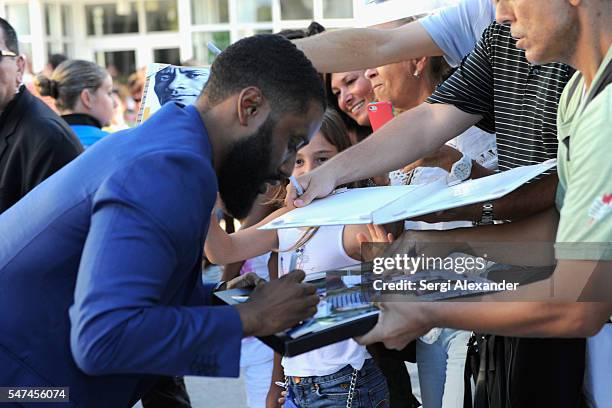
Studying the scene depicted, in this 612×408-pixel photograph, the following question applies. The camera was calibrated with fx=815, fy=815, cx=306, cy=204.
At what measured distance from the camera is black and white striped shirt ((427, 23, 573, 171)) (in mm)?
→ 2316

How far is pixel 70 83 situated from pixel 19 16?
11572 millimetres

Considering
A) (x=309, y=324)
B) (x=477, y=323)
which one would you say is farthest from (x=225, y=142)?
(x=477, y=323)

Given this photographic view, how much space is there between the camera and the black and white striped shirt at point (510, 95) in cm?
232

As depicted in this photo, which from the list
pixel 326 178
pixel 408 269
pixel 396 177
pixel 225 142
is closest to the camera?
pixel 225 142

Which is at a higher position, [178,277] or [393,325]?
[178,277]

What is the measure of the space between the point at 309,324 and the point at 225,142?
0.44m

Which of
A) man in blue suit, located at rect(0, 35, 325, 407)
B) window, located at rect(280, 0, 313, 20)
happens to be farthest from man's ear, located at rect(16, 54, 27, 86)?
window, located at rect(280, 0, 313, 20)

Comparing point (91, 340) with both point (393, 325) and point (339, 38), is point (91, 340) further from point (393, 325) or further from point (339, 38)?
point (339, 38)

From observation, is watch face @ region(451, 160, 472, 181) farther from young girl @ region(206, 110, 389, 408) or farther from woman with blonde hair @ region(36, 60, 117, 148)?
woman with blonde hair @ region(36, 60, 117, 148)

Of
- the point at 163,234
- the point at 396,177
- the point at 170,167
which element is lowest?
the point at 396,177

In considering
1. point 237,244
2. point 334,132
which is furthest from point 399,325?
point 334,132

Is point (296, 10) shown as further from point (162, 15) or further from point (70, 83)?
point (70, 83)

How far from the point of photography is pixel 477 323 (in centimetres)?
176

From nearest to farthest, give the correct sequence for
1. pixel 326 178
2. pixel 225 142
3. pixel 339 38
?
pixel 225 142 < pixel 326 178 < pixel 339 38
